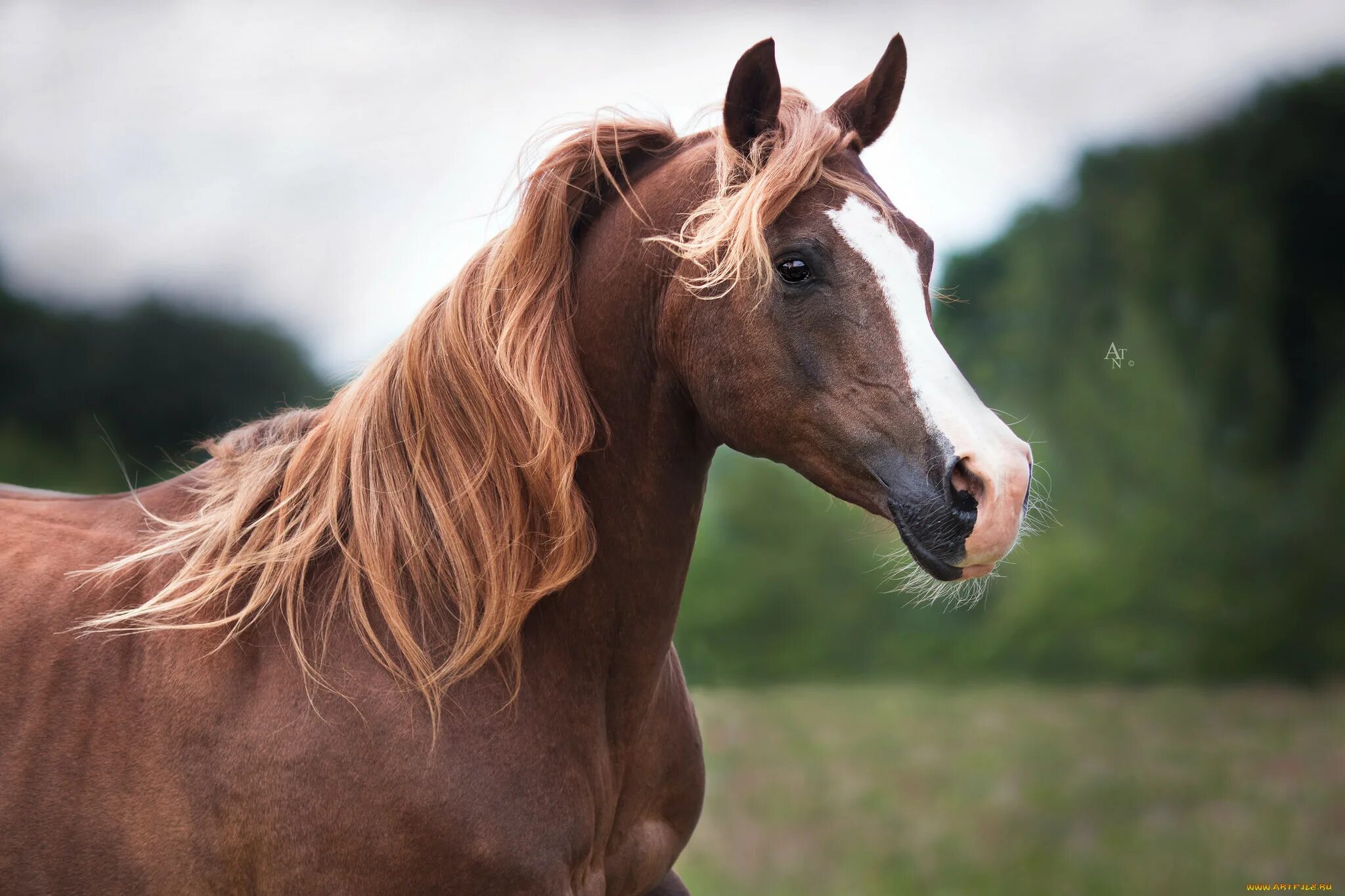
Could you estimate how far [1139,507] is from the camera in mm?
7621

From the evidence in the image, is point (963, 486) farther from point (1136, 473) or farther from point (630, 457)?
point (1136, 473)

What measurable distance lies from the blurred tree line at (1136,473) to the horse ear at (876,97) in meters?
5.19

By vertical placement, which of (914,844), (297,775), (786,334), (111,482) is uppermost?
(786,334)

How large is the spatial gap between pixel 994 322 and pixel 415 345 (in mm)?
6214

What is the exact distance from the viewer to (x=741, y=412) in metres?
1.79

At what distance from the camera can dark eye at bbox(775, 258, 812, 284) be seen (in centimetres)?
175

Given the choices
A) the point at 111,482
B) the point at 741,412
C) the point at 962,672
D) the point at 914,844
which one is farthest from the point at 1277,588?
the point at 111,482

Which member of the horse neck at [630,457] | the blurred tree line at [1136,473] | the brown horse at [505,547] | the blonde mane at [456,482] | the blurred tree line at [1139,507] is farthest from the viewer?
the blurred tree line at [1139,507]

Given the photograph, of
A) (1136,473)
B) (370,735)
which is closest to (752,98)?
(370,735)

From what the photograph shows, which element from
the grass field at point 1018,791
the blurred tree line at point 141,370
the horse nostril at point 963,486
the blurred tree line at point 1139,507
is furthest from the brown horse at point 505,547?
the blurred tree line at point 1139,507

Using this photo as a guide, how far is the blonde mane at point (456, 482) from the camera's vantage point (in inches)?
71.5

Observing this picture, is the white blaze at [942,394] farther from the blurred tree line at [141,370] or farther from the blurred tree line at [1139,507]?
the blurred tree line at [1139,507]

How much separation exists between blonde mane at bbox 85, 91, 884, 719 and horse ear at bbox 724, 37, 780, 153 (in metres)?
0.03

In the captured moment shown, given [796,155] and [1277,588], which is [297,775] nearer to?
[796,155]
